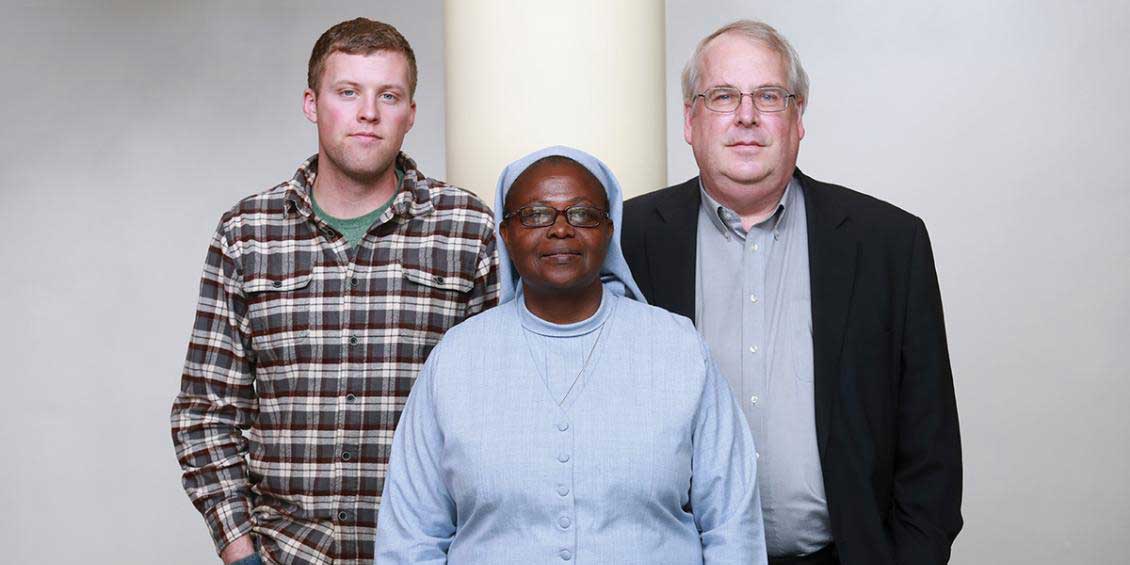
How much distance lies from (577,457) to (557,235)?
43 centimetres

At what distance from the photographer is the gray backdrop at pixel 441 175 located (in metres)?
5.61

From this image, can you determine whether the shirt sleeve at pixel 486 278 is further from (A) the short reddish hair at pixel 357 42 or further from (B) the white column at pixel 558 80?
(B) the white column at pixel 558 80

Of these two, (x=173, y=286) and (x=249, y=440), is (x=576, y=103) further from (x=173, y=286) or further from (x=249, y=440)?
(x=173, y=286)

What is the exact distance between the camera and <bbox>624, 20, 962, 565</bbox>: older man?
2.82 metres

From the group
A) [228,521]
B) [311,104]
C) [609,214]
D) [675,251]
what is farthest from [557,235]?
[228,521]

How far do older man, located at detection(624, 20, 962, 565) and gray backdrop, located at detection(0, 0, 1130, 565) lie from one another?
2825 mm

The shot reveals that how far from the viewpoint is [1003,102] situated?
5629 millimetres

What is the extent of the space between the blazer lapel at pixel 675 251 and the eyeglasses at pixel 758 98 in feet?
0.77

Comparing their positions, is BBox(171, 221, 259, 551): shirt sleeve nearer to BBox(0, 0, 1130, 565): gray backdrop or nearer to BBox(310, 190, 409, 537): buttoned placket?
BBox(310, 190, 409, 537): buttoned placket

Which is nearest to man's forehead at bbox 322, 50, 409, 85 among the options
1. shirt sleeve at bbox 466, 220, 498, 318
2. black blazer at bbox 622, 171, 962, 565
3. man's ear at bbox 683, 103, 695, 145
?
shirt sleeve at bbox 466, 220, 498, 318

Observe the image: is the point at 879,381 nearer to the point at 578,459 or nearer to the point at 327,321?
the point at 578,459

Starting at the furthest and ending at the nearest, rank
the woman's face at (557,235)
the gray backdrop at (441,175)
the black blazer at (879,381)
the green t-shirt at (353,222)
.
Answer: the gray backdrop at (441,175)
the green t-shirt at (353,222)
the black blazer at (879,381)
the woman's face at (557,235)

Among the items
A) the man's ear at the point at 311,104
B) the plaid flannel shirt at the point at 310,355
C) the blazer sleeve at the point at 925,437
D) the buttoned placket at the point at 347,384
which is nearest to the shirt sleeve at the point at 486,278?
the plaid flannel shirt at the point at 310,355

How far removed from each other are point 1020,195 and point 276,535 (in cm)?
385
